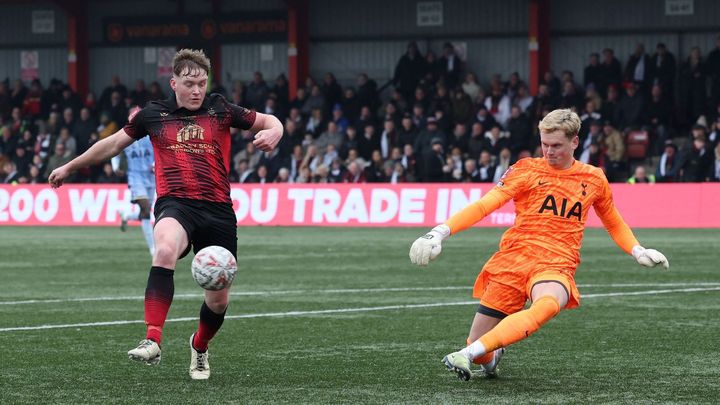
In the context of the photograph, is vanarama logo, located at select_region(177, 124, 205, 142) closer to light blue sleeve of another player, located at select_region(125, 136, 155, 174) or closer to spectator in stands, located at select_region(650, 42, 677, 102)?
light blue sleeve of another player, located at select_region(125, 136, 155, 174)

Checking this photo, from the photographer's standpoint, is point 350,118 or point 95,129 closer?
point 350,118

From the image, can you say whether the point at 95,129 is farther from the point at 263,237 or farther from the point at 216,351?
the point at 216,351

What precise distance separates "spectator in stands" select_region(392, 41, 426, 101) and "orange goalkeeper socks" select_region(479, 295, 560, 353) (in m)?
26.5

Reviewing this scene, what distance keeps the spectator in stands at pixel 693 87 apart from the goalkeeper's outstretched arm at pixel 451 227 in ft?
75.8

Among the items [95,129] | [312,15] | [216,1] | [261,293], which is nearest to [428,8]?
[312,15]

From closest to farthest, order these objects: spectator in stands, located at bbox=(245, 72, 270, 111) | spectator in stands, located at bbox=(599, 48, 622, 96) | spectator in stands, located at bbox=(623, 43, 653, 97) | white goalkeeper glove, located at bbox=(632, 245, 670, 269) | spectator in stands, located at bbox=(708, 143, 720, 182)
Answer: white goalkeeper glove, located at bbox=(632, 245, 670, 269) < spectator in stands, located at bbox=(708, 143, 720, 182) < spectator in stands, located at bbox=(623, 43, 653, 97) < spectator in stands, located at bbox=(599, 48, 622, 96) < spectator in stands, located at bbox=(245, 72, 270, 111)

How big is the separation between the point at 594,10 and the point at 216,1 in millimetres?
10791

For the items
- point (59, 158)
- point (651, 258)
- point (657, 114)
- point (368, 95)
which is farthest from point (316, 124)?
point (651, 258)

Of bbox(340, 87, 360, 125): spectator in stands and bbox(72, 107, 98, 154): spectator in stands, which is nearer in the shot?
bbox(340, 87, 360, 125): spectator in stands

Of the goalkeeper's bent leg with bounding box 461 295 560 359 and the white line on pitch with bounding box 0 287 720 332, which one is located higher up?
the goalkeeper's bent leg with bounding box 461 295 560 359

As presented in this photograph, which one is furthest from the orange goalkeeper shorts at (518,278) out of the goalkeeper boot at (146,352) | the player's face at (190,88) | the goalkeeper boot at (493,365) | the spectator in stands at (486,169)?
the spectator in stands at (486,169)

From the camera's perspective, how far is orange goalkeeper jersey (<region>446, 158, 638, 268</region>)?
805 cm

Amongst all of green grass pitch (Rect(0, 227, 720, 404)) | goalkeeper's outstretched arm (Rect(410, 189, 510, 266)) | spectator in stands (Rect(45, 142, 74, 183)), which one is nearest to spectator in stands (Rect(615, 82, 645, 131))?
green grass pitch (Rect(0, 227, 720, 404))

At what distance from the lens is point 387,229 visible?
26203 mm
